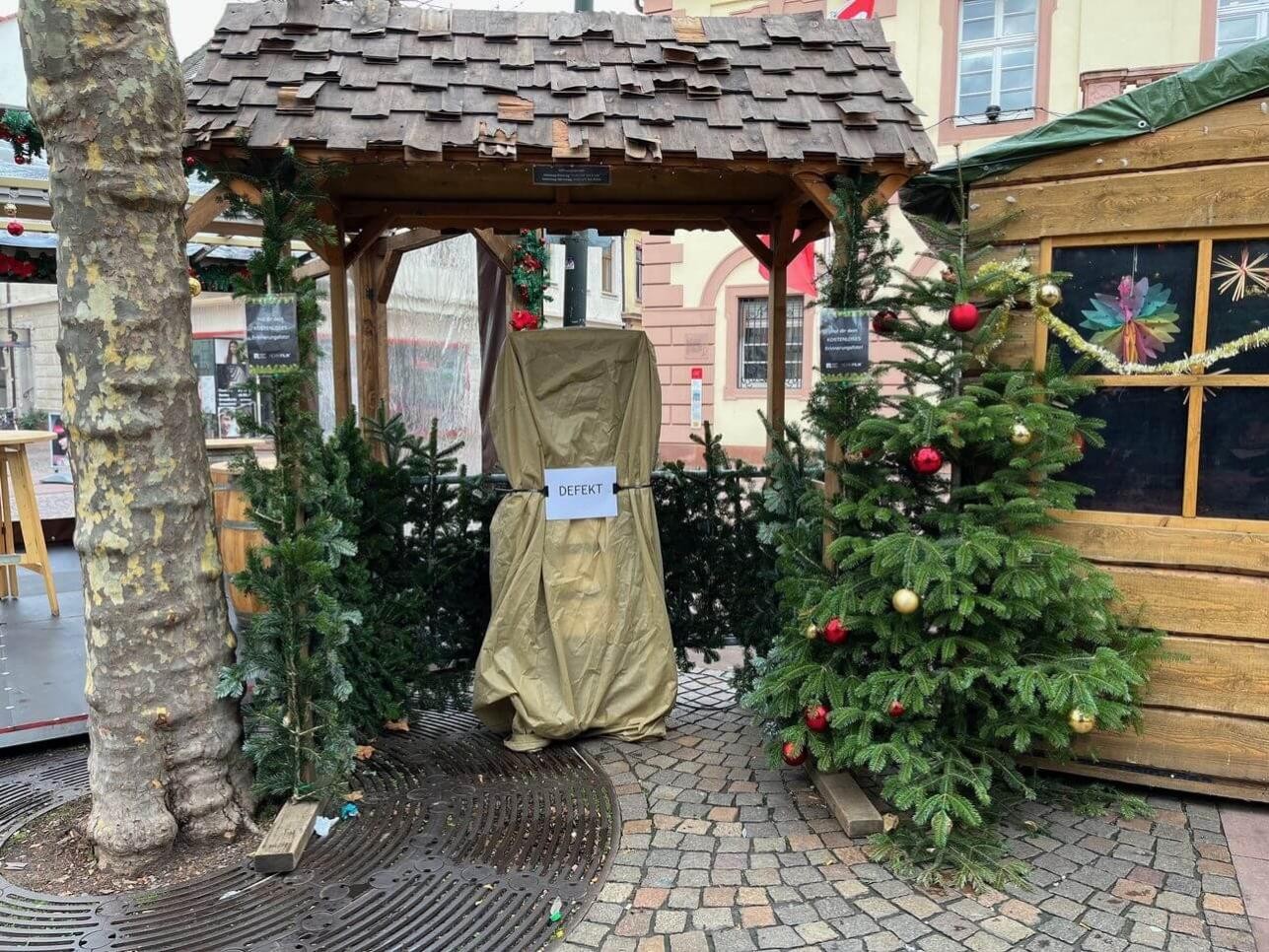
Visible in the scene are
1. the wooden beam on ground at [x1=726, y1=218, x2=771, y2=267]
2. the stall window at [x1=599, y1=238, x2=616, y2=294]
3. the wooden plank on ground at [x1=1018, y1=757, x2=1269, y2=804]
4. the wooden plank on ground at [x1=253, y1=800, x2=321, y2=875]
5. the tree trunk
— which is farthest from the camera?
the stall window at [x1=599, y1=238, x2=616, y2=294]

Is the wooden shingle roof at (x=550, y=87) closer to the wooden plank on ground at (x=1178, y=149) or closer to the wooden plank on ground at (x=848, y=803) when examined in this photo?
the wooden plank on ground at (x=1178, y=149)

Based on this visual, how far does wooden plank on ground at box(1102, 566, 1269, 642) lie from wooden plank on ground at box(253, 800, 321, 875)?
3.21 m

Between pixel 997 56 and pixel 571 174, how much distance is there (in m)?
10.8

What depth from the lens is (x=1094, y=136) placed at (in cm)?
330

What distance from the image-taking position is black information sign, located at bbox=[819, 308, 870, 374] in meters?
3.31

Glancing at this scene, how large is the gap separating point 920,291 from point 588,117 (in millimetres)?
1456

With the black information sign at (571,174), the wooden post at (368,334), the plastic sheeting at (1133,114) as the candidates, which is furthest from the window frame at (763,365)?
the black information sign at (571,174)

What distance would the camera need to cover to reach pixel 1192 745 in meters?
3.32

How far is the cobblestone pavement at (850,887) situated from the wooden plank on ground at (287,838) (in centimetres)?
105

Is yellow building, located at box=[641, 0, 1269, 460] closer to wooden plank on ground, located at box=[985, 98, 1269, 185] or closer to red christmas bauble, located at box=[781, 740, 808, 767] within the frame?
wooden plank on ground, located at box=[985, 98, 1269, 185]

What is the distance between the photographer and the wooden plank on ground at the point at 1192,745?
3238mm

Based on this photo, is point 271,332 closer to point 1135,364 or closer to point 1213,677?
point 1135,364

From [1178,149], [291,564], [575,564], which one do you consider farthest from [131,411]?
[1178,149]

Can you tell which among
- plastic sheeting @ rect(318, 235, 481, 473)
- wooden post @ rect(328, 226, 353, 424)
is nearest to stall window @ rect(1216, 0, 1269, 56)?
plastic sheeting @ rect(318, 235, 481, 473)
